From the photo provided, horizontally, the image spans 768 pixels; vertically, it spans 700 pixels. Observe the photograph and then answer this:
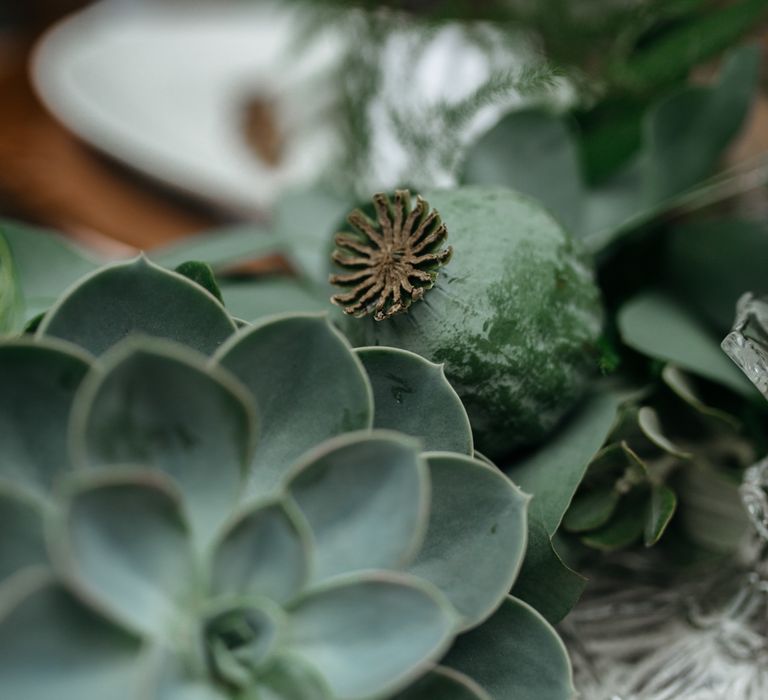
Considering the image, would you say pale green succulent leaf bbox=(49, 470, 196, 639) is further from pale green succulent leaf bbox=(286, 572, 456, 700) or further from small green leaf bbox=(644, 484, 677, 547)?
small green leaf bbox=(644, 484, 677, 547)

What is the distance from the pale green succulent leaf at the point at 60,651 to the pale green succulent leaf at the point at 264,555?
21mm

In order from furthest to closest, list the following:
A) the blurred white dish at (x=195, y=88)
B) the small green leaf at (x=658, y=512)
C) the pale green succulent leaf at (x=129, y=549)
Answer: the blurred white dish at (x=195, y=88) < the small green leaf at (x=658, y=512) < the pale green succulent leaf at (x=129, y=549)

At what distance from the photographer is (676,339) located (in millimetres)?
297

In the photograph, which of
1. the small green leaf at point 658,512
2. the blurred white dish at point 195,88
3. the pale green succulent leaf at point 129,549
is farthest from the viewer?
the blurred white dish at point 195,88

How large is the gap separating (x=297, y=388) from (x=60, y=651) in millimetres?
72

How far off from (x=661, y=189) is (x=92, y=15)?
66 cm

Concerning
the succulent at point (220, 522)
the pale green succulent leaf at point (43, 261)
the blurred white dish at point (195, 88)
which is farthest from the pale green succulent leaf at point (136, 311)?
the blurred white dish at point (195, 88)

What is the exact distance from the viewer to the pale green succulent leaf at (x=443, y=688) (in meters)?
0.19

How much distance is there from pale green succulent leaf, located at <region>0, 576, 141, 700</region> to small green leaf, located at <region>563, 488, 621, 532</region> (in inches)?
5.8

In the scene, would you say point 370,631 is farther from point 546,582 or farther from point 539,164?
point 539,164

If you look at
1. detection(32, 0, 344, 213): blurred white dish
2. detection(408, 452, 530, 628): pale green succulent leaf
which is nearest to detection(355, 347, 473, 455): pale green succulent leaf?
detection(408, 452, 530, 628): pale green succulent leaf

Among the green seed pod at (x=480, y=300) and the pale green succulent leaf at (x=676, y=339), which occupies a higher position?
the green seed pod at (x=480, y=300)

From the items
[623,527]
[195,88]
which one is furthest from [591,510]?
[195,88]

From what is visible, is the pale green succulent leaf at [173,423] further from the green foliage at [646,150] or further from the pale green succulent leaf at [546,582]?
the green foliage at [646,150]
